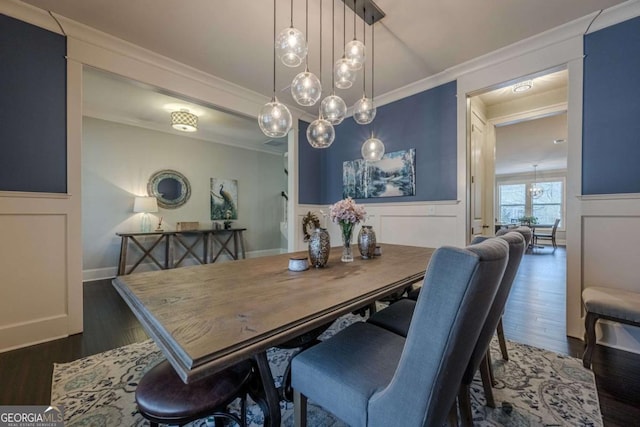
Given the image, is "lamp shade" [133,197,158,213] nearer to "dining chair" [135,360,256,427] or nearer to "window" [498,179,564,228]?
"dining chair" [135,360,256,427]

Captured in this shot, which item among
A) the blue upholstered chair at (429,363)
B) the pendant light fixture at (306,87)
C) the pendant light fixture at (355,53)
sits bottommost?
the blue upholstered chair at (429,363)

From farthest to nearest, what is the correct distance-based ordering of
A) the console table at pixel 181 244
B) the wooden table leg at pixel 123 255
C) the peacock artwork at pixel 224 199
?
the peacock artwork at pixel 224 199 → the console table at pixel 181 244 → the wooden table leg at pixel 123 255

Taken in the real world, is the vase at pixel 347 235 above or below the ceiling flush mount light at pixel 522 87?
below

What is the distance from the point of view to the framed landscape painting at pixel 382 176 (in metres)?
3.38

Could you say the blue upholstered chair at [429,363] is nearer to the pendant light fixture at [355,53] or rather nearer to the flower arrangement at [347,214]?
the flower arrangement at [347,214]

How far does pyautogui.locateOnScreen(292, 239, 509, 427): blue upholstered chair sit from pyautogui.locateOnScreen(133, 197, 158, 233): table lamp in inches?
173

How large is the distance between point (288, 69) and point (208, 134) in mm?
2924

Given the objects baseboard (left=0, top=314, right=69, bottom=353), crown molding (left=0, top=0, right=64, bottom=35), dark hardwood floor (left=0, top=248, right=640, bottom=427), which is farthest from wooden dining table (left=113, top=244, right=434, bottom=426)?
crown molding (left=0, top=0, right=64, bottom=35)

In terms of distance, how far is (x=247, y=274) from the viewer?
4.74 feet

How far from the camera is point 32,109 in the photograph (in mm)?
2109

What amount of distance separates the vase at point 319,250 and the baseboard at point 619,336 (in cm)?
240

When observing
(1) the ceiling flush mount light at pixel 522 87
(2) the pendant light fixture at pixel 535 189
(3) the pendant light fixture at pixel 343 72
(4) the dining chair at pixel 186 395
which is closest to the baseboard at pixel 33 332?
(4) the dining chair at pixel 186 395

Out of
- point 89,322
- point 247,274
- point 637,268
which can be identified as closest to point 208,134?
point 89,322

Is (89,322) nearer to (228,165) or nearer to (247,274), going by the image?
(247,274)
